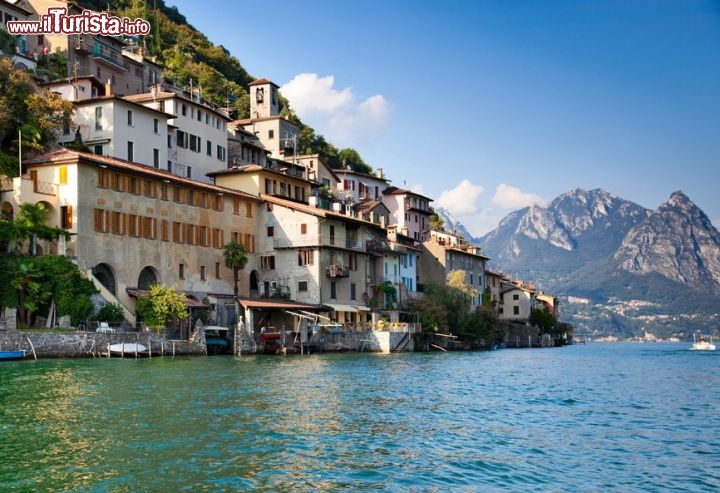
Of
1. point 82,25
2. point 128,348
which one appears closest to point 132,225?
point 128,348

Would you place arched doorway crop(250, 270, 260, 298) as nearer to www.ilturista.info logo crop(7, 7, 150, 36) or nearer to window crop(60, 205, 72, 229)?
window crop(60, 205, 72, 229)

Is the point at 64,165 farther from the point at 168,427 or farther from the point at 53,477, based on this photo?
the point at 53,477

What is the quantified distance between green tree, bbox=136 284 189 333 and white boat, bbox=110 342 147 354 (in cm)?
348

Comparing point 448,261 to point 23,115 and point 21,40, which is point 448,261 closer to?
point 21,40

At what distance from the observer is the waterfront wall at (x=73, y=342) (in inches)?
1903

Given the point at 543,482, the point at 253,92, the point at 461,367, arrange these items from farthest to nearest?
the point at 253,92 < the point at 461,367 < the point at 543,482

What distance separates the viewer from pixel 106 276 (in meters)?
60.6

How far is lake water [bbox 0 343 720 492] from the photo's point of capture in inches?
767

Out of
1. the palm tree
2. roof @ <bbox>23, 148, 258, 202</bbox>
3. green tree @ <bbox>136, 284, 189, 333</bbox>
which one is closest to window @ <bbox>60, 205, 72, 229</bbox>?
roof @ <bbox>23, 148, 258, 202</bbox>

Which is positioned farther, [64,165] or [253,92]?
[253,92]

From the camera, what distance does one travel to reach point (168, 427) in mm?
25266

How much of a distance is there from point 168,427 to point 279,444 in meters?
4.04

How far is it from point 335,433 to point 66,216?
38.9m

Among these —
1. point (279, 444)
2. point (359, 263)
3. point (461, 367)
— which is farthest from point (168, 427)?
point (359, 263)
